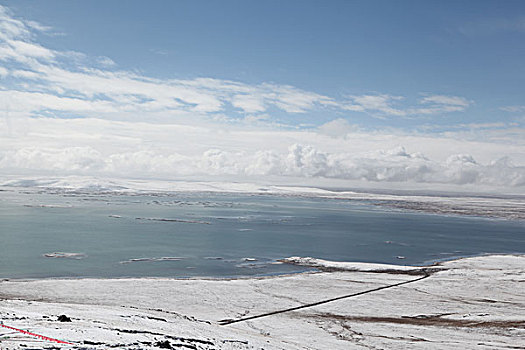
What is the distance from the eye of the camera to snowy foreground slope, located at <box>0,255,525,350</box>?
19.5 metres

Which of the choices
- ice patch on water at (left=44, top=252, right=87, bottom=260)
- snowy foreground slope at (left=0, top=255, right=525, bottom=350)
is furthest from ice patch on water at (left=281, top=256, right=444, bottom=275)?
ice patch on water at (left=44, top=252, right=87, bottom=260)

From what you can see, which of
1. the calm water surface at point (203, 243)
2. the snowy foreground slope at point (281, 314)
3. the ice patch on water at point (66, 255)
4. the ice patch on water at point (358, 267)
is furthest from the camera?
the ice patch on water at point (66, 255)

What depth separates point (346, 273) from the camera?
40406 millimetres

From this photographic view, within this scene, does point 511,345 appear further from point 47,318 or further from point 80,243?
point 80,243

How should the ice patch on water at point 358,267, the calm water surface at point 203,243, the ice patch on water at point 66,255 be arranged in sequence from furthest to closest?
the ice patch on water at point 66,255 < the ice patch on water at point 358,267 < the calm water surface at point 203,243

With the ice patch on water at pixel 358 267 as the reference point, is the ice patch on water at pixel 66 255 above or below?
below

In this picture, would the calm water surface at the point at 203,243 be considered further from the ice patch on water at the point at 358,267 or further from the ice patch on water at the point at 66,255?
the ice patch on water at the point at 358,267

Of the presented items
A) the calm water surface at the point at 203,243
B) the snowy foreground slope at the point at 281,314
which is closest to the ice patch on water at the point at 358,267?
the snowy foreground slope at the point at 281,314

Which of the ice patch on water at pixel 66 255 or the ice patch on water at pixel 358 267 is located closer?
the ice patch on water at pixel 358 267

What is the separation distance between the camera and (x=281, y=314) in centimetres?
2744

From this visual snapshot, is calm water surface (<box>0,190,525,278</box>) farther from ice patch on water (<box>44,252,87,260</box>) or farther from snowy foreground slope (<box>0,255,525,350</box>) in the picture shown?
snowy foreground slope (<box>0,255,525,350</box>)

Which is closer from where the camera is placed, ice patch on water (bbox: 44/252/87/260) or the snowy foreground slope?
the snowy foreground slope

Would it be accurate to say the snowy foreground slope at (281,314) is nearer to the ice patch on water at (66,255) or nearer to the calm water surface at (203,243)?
the calm water surface at (203,243)

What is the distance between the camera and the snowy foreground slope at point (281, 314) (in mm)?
19538
